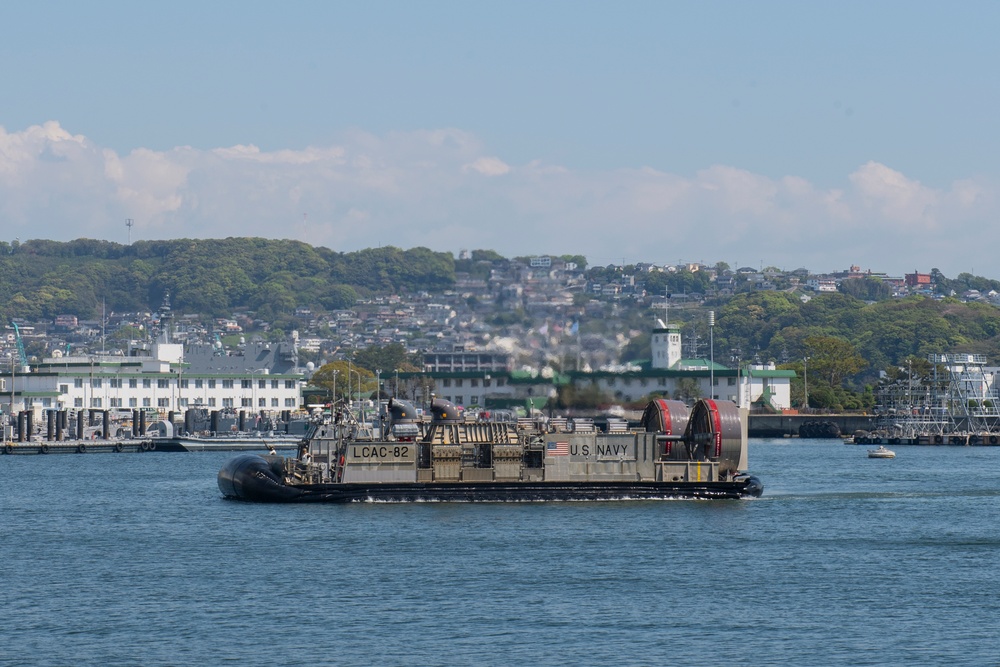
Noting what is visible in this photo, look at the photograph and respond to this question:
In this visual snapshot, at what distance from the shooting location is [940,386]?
180 m

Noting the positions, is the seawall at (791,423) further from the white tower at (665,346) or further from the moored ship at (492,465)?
the moored ship at (492,465)

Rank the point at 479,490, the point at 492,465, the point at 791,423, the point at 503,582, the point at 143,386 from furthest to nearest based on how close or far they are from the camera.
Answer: the point at 791,423 < the point at 143,386 < the point at 492,465 < the point at 479,490 < the point at 503,582

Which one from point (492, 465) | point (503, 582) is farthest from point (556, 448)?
point (503, 582)

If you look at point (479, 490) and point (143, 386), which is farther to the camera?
point (143, 386)

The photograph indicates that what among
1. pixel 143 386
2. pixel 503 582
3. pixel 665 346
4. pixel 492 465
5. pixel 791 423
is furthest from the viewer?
pixel 791 423

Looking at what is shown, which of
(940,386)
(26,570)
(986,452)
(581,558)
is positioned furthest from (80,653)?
(940,386)

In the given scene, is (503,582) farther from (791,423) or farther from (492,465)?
(791,423)

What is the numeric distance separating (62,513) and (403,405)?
581 inches

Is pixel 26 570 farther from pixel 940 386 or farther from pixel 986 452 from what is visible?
pixel 940 386

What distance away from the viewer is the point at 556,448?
210 feet

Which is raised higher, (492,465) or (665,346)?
(665,346)

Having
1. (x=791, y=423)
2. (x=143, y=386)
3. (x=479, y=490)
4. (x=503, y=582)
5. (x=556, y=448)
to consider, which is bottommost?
(x=503, y=582)

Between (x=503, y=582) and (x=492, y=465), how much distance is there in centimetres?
1948

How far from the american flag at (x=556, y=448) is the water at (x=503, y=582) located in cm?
222
